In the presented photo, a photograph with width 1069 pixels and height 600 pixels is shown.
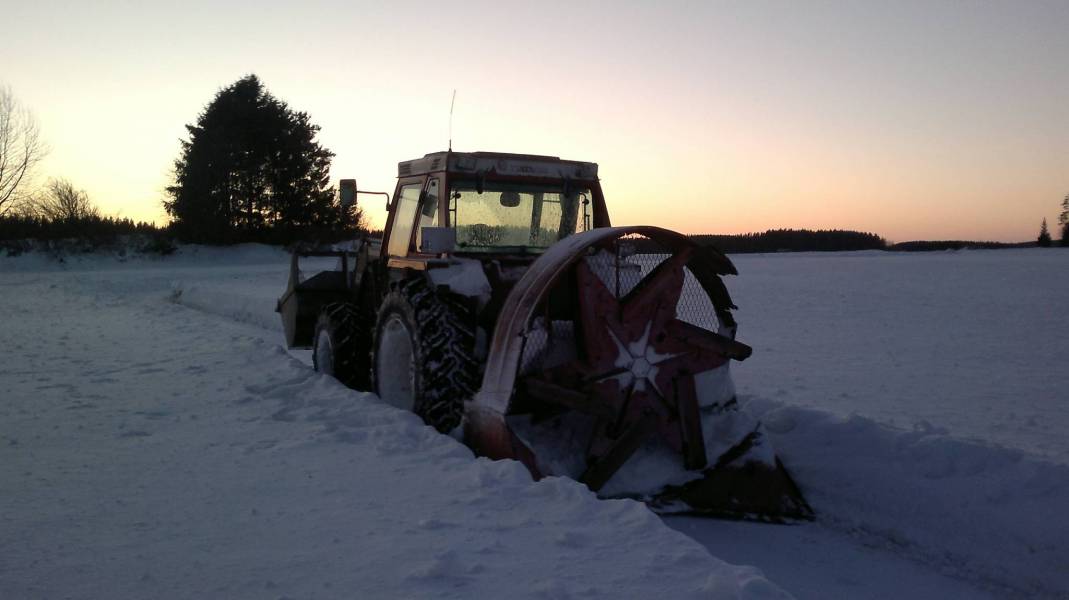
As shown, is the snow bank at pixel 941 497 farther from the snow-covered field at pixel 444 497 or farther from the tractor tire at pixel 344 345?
the tractor tire at pixel 344 345

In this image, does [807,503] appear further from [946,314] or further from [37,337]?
[946,314]

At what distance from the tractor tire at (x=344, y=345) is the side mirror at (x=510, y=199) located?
2.09 meters

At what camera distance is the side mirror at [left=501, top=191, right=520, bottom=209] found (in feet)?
21.4

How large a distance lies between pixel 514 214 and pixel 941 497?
3510 mm

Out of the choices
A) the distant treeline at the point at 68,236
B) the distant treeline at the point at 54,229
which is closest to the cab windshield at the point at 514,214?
the distant treeline at the point at 68,236

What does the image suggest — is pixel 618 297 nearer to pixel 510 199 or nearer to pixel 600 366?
pixel 600 366

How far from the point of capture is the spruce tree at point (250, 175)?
122 ft

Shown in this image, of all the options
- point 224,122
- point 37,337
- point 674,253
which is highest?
point 224,122

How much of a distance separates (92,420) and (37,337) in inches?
259

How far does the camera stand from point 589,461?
4.83 meters

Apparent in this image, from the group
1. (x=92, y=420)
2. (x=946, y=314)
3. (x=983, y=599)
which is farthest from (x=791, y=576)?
(x=946, y=314)

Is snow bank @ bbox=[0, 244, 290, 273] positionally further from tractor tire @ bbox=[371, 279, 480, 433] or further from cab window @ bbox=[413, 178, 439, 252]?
tractor tire @ bbox=[371, 279, 480, 433]

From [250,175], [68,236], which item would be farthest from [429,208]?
[68,236]

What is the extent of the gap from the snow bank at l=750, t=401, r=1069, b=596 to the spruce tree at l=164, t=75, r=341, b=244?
35296 mm
